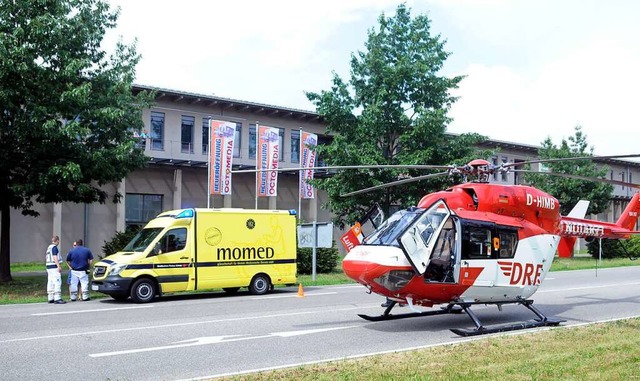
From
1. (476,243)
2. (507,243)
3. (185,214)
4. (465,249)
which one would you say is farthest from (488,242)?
(185,214)

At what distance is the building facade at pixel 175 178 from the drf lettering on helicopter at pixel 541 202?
2306 cm

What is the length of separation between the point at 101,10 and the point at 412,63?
39.6 ft

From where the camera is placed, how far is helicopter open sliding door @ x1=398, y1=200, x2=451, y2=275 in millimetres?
11398

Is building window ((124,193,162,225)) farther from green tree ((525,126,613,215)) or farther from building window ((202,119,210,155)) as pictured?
green tree ((525,126,613,215))

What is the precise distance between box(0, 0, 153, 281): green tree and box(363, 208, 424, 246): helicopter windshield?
35.2 feet

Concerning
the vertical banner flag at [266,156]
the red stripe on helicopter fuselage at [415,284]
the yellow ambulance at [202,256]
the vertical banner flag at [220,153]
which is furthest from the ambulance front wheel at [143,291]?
the vertical banner flag at [266,156]

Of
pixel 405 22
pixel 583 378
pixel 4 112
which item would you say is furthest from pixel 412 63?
pixel 583 378

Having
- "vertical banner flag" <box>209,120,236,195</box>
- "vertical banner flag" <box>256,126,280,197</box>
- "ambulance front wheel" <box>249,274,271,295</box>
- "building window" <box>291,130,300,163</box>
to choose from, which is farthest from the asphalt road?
"building window" <box>291,130,300,163</box>

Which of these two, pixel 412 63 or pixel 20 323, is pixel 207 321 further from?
pixel 412 63

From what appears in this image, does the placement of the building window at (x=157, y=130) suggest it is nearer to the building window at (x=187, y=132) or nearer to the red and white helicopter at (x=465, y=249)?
the building window at (x=187, y=132)

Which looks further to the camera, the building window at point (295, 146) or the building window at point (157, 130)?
the building window at point (295, 146)

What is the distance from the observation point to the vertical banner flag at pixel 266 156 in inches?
1516

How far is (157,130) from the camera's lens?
1531 inches

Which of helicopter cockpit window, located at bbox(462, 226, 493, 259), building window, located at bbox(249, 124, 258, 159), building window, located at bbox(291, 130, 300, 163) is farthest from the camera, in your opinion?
building window, located at bbox(291, 130, 300, 163)
